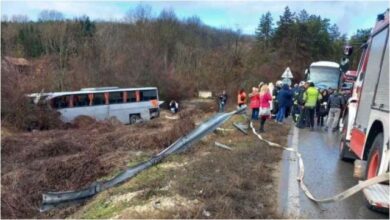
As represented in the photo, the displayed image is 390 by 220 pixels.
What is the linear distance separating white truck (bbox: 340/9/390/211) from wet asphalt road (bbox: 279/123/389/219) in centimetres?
37

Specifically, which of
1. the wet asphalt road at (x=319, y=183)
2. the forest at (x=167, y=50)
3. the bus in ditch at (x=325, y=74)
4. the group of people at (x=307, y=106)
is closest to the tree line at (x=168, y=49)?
the forest at (x=167, y=50)

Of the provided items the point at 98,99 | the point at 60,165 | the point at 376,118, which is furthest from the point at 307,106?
the point at 98,99

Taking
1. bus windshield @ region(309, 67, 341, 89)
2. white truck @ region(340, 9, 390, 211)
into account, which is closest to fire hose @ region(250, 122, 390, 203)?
white truck @ region(340, 9, 390, 211)

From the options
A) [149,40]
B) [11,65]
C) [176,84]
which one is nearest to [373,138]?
[11,65]

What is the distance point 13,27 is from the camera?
Answer: 5784 centimetres

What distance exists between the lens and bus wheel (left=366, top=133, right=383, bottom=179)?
6.57m

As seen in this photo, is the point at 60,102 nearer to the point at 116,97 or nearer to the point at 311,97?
the point at 116,97

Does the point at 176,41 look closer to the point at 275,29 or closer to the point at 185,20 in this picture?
the point at 185,20

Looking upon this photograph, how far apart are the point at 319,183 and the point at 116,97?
26.0 m

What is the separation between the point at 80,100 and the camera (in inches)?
1191

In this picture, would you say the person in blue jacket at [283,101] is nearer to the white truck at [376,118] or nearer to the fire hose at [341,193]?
the fire hose at [341,193]

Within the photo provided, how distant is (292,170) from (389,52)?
8.52ft

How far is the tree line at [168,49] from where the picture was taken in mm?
51438

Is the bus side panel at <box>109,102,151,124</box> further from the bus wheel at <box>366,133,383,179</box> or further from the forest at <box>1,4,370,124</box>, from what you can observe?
the bus wheel at <box>366,133,383,179</box>
